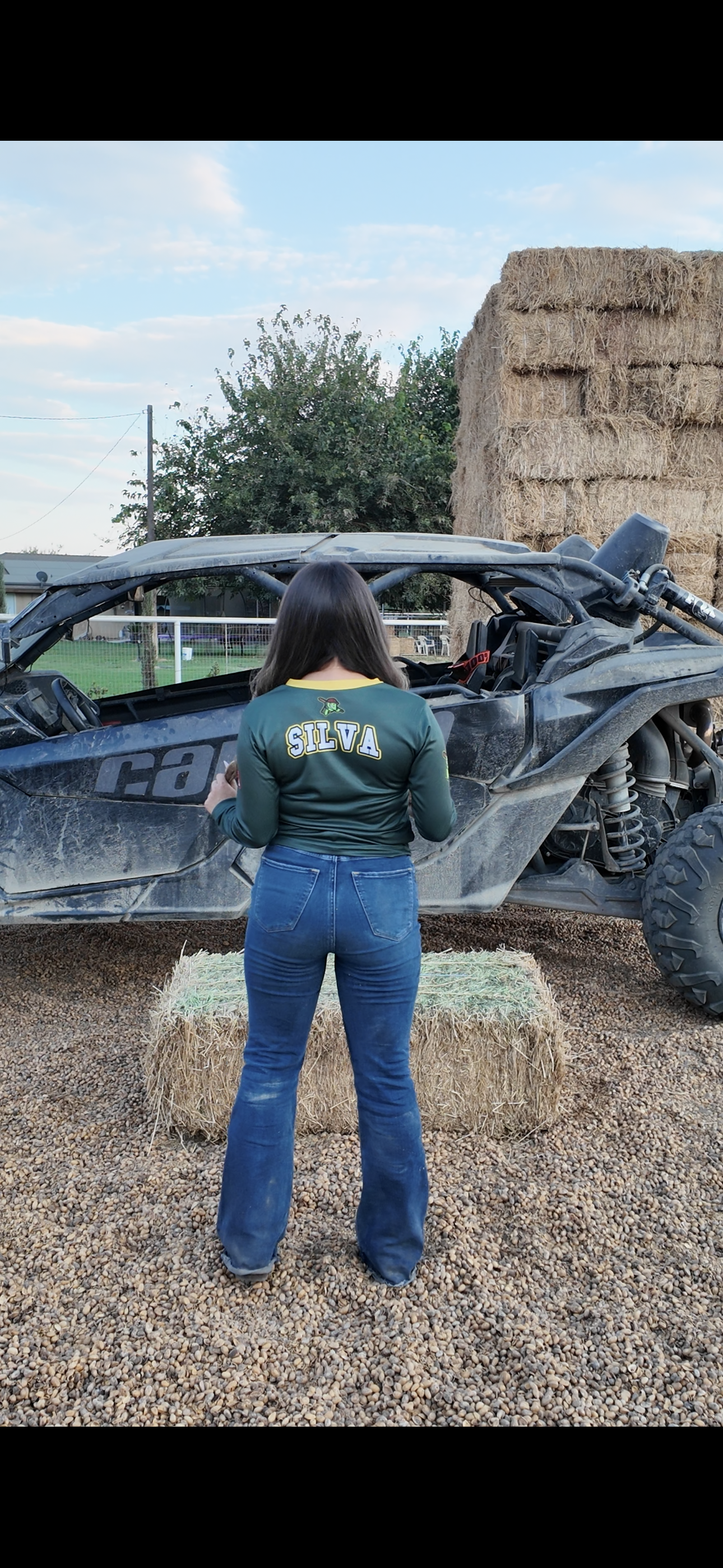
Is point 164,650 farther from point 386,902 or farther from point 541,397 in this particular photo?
point 386,902

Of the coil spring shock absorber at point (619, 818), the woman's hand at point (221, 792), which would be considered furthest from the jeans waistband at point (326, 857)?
the coil spring shock absorber at point (619, 818)

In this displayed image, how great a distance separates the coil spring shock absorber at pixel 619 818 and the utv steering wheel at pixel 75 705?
2079 millimetres

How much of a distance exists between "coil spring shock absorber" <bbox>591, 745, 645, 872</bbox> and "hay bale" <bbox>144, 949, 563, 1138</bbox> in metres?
1.25

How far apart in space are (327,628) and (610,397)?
6.81 m

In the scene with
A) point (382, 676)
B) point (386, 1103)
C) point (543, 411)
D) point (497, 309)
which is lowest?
point (386, 1103)

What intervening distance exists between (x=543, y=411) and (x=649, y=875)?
5324 millimetres

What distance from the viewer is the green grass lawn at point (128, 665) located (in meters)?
10.5

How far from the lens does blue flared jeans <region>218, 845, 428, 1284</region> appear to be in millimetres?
2258

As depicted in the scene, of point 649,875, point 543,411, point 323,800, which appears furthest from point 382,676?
point 543,411

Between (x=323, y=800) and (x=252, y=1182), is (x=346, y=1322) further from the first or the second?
(x=323, y=800)

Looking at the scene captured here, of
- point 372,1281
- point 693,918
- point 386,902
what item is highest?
point 386,902

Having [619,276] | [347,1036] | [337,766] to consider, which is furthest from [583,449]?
Answer: [347,1036]

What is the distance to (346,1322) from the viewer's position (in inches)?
93.7

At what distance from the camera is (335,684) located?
2.27 m
